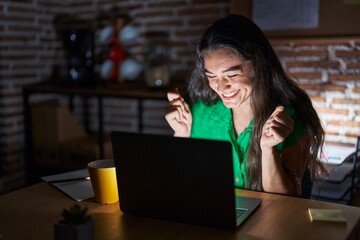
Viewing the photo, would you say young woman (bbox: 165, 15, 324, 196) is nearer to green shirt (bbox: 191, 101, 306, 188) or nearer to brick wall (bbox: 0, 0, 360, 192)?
green shirt (bbox: 191, 101, 306, 188)

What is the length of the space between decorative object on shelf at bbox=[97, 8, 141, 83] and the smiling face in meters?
1.60

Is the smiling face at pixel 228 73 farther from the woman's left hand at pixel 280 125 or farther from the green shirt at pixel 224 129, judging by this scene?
the woman's left hand at pixel 280 125

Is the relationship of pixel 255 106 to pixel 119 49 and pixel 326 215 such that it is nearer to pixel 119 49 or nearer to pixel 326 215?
pixel 326 215

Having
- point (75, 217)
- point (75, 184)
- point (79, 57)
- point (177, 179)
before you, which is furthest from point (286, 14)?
point (75, 217)

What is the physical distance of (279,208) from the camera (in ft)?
3.69

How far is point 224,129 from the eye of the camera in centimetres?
166

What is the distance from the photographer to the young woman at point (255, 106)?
56.6 inches

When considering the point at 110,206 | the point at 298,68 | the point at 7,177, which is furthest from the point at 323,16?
the point at 7,177

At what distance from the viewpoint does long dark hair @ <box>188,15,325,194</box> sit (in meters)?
1.48

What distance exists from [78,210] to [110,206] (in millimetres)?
283

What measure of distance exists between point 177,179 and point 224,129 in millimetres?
689

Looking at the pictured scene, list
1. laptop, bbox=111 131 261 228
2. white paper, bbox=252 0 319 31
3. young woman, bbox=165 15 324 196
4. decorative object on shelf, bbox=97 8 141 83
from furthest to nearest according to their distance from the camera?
decorative object on shelf, bbox=97 8 141 83 < white paper, bbox=252 0 319 31 < young woman, bbox=165 15 324 196 < laptop, bbox=111 131 261 228

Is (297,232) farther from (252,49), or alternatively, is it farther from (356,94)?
(356,94)

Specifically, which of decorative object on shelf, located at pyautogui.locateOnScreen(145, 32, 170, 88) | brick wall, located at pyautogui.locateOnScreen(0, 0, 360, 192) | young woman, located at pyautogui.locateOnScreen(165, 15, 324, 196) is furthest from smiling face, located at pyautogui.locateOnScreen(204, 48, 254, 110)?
decorative object on shelf, located at pyautogui.locateOnScreen(145, 32, 170, 88)
